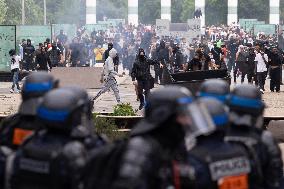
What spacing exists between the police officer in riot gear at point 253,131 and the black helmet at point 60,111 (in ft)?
3.78

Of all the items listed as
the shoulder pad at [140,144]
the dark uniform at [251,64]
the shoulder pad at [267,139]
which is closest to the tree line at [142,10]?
the dark uniform at [251,64]

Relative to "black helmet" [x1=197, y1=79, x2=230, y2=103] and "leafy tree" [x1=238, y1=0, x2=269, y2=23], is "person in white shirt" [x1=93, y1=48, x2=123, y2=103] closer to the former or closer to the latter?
"black helmet" [x1=197, y1=79, x2=230, y2=103]

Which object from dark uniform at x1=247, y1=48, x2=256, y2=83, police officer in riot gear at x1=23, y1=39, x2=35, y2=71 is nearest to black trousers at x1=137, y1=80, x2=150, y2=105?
dark uniform at x1=247, y1=48, x2=256, y2=83

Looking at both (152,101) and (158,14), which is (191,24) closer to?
(152,101)

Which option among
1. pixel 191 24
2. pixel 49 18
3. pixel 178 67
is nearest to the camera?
pixel 178 67

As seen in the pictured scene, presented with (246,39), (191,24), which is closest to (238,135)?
(191,24)

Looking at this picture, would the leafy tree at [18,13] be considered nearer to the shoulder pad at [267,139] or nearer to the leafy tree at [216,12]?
the leafy tree at [216,12]

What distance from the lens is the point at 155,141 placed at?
5.67 meters

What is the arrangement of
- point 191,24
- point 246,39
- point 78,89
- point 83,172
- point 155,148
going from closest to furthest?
point 155,148
point 83,172
point 78,89
point 191,24
point 246,39

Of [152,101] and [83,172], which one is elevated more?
[152,101]

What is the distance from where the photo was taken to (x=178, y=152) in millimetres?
5938

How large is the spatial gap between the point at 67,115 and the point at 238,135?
132 cm

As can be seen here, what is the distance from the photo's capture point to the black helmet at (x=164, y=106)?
18.7ft

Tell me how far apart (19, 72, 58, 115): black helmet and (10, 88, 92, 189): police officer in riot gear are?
919 millimetres
